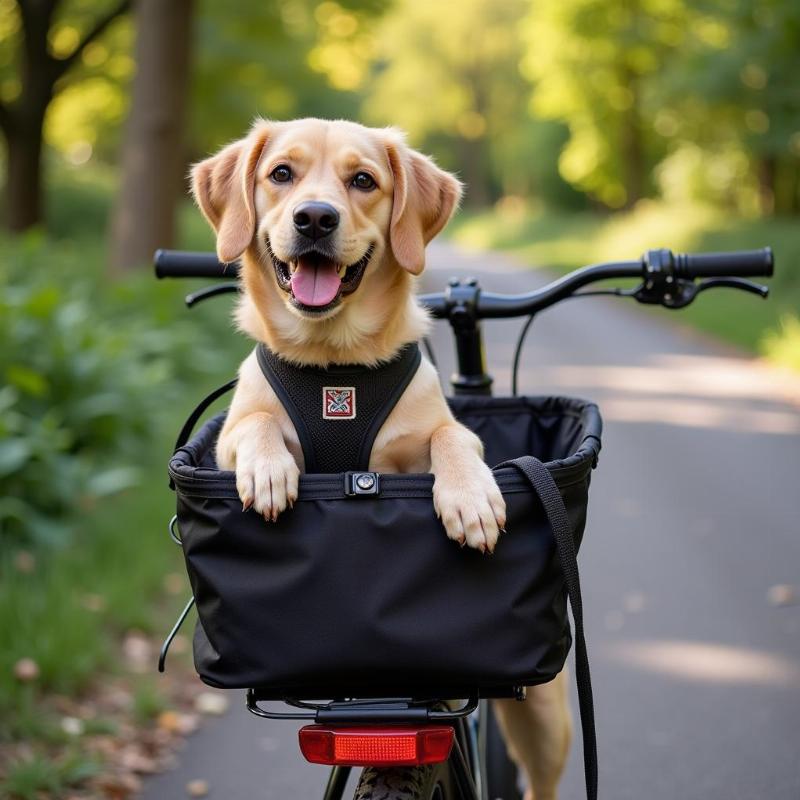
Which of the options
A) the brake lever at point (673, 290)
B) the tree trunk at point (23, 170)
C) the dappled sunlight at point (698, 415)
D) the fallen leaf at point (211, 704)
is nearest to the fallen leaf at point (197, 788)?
the fallen leaf at point (211, 704)

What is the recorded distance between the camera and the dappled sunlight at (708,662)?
189 inches

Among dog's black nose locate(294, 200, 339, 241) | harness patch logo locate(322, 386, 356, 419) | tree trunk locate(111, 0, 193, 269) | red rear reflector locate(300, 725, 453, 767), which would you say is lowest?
red rear reflector locate(300, 725, 453, 767)

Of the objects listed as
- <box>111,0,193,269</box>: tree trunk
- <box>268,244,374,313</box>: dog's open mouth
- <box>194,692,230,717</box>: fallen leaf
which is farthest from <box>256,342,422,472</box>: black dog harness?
<box>111,0,193,269</box>: tree trunk

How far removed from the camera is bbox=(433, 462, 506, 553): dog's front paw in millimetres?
1874

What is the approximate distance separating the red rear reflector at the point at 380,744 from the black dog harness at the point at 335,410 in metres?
0.64

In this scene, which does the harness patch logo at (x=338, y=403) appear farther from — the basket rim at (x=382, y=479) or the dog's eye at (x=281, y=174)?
the dog's eye at (x=281, y=174)

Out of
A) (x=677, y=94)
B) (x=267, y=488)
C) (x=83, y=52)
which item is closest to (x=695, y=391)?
(x=267, y=488)

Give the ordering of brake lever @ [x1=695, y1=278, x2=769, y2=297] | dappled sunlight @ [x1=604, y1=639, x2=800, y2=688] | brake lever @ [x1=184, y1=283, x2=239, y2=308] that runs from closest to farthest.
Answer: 1. brake lever @ [x1=695, y1=278, x2=769, y2=297]
2. brake lever @ [x1=184, y1=283, x2=239, y2=308]
3. dappled sunlight @ [x1=604, y1=639, x2=800, y2=688]

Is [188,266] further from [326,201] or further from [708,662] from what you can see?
[708,662]

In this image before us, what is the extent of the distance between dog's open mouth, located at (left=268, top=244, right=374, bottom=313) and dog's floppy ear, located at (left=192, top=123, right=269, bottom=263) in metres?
0.13

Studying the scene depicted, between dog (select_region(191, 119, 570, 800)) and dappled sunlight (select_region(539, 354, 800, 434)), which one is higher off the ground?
dog (select_region(191, 119, 570, 800))

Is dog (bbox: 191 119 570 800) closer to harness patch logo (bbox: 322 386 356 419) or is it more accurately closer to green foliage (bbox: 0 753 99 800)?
harness patch logo (bbox: 322 386 356 419)

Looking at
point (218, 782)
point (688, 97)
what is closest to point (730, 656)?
point (218, 782)

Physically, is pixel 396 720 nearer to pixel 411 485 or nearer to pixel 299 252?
pixel 411 485
